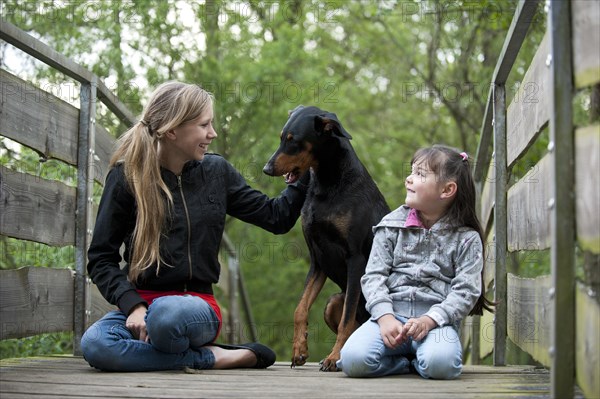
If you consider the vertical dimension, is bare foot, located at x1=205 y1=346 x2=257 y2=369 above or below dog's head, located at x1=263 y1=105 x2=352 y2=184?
below

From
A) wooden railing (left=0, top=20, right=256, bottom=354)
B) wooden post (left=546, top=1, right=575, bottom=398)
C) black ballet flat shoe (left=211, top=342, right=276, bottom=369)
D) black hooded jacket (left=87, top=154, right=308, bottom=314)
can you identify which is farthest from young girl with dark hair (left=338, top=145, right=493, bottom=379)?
wooden railing (left=0, top=20, right=256, bottom=354)

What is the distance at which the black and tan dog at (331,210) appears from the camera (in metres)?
3.46

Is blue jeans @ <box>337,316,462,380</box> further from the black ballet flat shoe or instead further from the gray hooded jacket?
the black ballet flat shoe

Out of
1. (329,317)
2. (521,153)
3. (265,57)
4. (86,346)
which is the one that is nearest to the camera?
(86,346)

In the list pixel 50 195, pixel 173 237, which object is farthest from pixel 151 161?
pixel 50 195

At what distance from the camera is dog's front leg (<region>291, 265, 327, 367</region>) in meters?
3.40

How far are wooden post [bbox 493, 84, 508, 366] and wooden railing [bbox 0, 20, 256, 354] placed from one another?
189 centimetres

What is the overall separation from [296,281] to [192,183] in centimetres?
877

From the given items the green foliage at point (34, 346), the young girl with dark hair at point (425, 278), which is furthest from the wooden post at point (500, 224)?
the green foliage at point (34, 346)

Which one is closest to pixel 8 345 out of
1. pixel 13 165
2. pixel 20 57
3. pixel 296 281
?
pixel 13 165

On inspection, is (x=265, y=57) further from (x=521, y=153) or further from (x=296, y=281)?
(x=521, y=153)

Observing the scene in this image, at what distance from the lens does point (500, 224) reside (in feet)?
11.6

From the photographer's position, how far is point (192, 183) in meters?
3.30

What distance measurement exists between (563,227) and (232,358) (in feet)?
5.34
